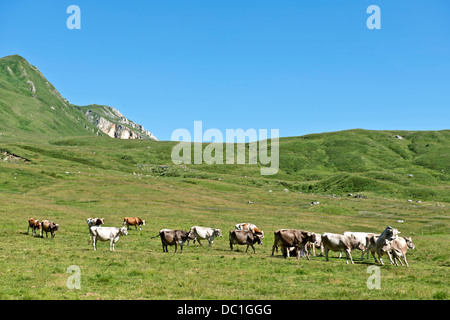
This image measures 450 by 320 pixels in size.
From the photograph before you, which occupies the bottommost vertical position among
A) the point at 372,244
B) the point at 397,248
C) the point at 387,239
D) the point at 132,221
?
the point at 397,248

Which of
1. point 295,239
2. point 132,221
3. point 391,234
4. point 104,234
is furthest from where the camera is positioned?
point 132,221

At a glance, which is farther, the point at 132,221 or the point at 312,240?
the point at 132,221

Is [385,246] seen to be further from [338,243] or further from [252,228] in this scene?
[252,228]

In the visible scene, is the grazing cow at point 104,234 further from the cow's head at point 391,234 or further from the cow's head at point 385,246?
the cow's head at point 391,234

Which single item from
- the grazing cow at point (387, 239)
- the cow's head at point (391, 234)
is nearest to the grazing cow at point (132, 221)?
the grazing cow at point (387, 239)

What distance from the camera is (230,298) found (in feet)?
51.1

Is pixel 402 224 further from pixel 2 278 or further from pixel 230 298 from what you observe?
pixel 2 278

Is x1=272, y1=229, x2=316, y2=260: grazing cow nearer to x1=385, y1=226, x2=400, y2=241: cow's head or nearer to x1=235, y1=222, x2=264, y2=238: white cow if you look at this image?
x1=385, y1=226, x2=400, y2=241: cow's head

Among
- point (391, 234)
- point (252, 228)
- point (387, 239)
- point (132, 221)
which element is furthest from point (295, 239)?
point (132, 221)

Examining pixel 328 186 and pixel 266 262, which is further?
pixel 328 186

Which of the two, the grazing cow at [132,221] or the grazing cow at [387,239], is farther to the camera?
the grazing cow at [132,221]
